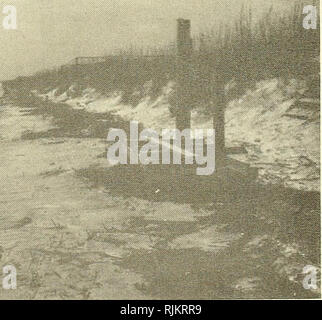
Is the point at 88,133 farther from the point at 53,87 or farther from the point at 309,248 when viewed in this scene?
the point at 53,87

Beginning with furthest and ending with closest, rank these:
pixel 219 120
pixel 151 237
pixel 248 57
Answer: pixel 248 57 < pixel 219 120 < pixel 151 237

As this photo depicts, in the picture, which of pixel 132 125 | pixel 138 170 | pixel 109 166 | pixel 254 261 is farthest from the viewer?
pixel 132 125

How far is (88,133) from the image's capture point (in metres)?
9.19

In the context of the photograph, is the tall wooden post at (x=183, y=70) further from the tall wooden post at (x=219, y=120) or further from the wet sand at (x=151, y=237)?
the wet sand at (x=151, y=237)

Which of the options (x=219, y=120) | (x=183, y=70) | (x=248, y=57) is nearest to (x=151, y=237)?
(x=219, y=120)

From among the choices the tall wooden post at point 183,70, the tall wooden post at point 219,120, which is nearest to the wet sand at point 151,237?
the tall wooden post at point 219,120

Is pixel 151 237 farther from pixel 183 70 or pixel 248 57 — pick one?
pixel 248 57

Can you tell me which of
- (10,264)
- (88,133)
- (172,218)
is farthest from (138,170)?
(88,133)

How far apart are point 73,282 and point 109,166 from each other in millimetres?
3151

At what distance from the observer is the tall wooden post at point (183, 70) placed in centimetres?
571

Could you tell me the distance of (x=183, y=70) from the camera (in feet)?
18.9

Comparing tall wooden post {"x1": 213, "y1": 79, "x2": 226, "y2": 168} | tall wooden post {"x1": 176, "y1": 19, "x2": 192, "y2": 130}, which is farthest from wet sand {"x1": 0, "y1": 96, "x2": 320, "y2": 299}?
tall wooden post {"x1": 176, "y1": 19, "x2": 192, "y2": 130}

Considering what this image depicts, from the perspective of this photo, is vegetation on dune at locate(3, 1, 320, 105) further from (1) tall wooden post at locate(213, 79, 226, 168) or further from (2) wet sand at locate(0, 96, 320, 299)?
(2) wet sand at locate(0, 96, 320, 299)
